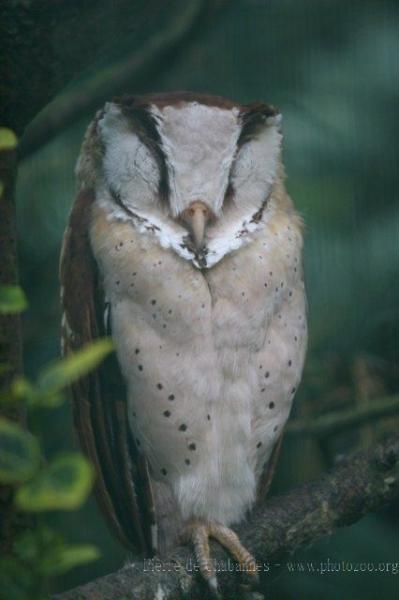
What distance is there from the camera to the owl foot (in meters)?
1.65

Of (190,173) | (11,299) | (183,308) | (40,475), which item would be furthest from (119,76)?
(40,475)

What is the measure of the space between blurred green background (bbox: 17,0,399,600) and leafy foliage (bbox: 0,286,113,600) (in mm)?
1159

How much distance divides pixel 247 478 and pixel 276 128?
0.75 m

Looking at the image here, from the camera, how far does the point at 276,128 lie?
1.82 meters

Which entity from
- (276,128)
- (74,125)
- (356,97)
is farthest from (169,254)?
(356,97)

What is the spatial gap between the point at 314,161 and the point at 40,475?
1.46m

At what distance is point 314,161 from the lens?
6.63ft

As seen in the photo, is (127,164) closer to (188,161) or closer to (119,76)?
(188,161)

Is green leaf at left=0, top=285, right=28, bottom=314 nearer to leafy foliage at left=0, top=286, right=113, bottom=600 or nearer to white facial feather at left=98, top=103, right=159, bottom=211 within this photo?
leafy foliage at left=0, top=286, right=113, bottom=600

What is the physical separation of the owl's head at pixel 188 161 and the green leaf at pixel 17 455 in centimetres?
98

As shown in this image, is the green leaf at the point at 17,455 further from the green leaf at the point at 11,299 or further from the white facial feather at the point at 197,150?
the white facial feather at the point at 197,150

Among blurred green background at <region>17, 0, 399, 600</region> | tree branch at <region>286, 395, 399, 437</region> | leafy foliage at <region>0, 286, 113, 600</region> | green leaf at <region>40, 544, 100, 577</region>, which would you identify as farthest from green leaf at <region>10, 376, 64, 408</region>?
tree branch at <region>286, 395, 399, 437</region>

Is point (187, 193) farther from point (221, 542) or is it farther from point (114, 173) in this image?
point (221, 542)

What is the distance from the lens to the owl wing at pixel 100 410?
179 centimetres
